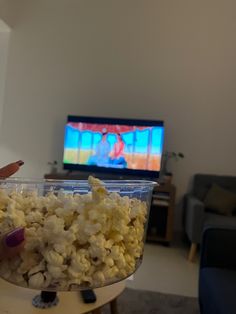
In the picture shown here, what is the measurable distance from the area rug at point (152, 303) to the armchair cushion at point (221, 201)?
1.32 m

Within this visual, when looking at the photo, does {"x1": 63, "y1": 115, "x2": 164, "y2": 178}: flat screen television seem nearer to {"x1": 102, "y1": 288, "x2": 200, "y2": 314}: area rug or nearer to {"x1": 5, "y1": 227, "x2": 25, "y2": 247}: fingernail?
{"x1": 102, "y1": 288, "x2": 200, "y2": 314}: area rug

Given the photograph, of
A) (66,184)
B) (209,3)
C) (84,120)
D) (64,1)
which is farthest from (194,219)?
(64,1)

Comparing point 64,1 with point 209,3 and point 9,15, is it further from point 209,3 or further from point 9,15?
point 209,3

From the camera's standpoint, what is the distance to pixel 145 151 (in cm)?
354

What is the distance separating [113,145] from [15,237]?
2.87m

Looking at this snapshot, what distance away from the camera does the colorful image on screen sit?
353 centimetres

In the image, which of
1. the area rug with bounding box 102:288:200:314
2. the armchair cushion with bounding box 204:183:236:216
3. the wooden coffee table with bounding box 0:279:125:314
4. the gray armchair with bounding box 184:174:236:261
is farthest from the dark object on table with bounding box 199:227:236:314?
the armchair cushion with bounding box 204:183:236:216

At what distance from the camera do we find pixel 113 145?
3.62m

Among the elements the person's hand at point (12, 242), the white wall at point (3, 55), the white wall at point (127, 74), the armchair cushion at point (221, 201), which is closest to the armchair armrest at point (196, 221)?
the armchair cushion at point (221, 201)

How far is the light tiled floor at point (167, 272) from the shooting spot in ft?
7.57

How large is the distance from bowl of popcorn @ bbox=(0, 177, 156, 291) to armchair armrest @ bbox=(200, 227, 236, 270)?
923mm

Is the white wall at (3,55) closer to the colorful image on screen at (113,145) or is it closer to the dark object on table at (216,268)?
the colorful image on screen at (113,145)

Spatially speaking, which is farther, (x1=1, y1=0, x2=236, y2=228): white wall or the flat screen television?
(x1=1, y1=0, x2=236, y2=228): white wall

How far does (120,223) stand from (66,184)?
239 mm
